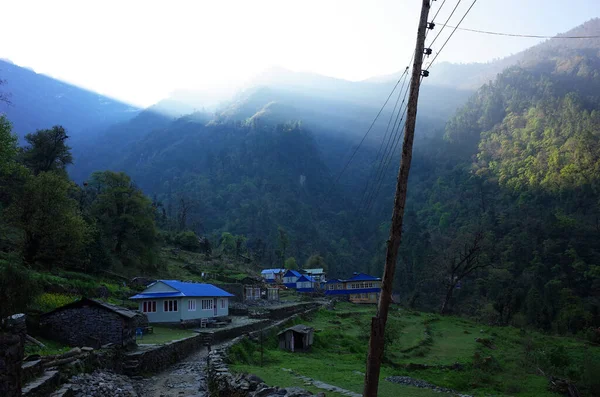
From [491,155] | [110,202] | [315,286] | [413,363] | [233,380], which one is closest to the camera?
[233,380]

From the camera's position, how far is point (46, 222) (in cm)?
3356

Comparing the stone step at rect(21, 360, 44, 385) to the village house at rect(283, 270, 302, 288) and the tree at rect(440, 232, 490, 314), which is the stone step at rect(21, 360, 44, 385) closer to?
the tree at rect(440, 232, 490, 314)

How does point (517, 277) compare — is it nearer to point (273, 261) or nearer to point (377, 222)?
point (273, 261)

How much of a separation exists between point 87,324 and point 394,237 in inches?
706

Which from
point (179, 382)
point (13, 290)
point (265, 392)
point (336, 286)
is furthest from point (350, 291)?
point (13, 290)

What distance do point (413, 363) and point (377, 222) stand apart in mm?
159552

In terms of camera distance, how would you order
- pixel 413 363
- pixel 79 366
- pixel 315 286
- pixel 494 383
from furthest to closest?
pixel 315 286 < pixel 413 363 < pixel 494 383 < pixel 79 366

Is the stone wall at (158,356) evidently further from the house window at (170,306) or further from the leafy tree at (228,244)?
the leafy tree at (228,244)

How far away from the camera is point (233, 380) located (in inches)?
575

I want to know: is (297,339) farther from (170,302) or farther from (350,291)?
(350,291)

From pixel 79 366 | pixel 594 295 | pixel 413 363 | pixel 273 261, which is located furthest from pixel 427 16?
pixel 273 261

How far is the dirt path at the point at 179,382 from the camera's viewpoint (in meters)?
17.2

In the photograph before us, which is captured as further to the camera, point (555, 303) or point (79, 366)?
point (555, 303)

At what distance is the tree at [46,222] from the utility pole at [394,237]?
31235 mm
